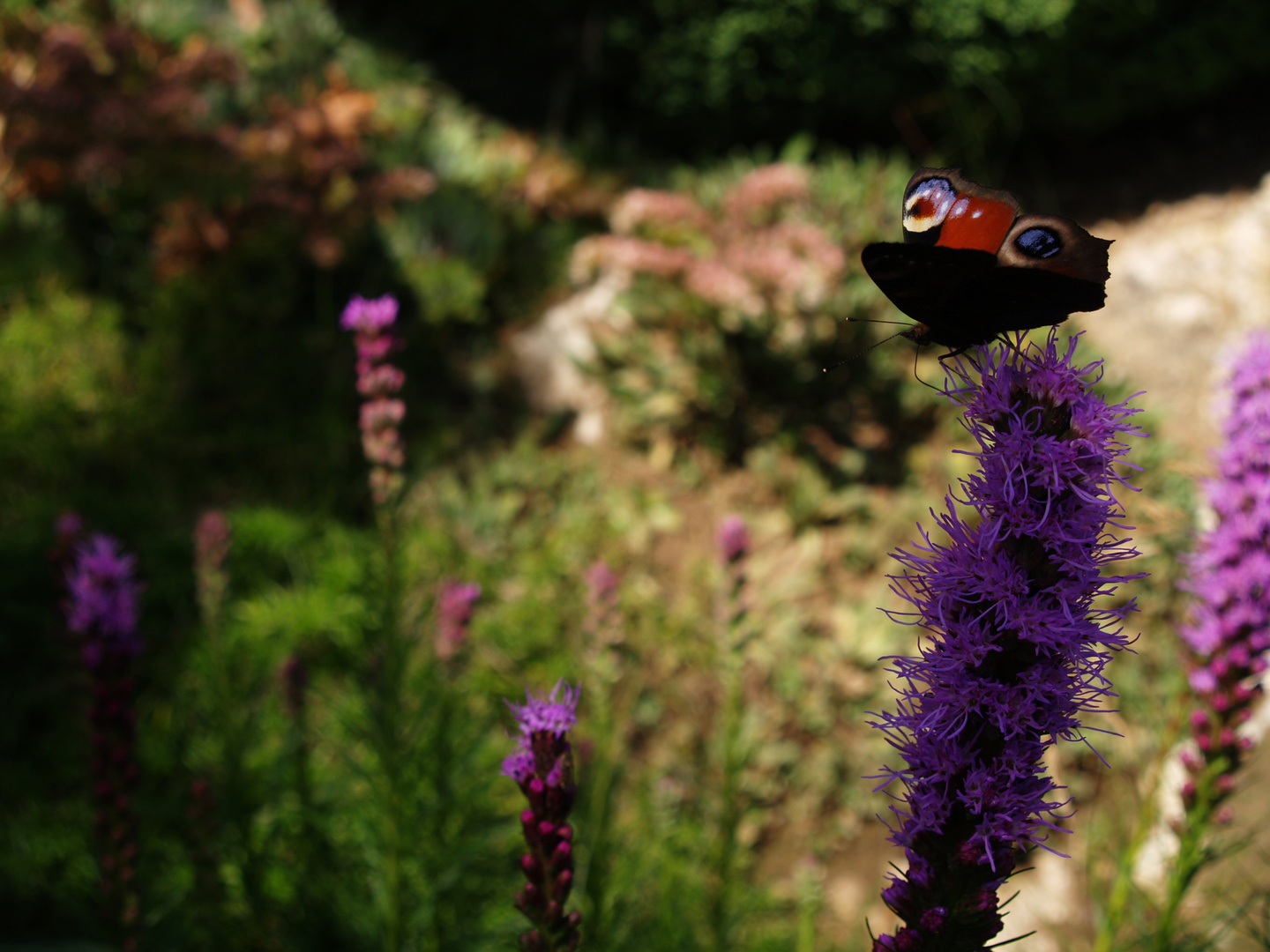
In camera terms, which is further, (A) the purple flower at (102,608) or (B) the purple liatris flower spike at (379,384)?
(B) the purple liatris flower spike at (379,384)

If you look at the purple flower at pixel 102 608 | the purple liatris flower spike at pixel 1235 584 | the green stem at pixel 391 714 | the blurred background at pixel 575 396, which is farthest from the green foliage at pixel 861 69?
the purple flower at pixel 102 608

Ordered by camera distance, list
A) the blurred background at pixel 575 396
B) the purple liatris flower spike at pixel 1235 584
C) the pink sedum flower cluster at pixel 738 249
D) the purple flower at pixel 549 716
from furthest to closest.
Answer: the pink sedum flower cluster at pixel 738 249, the blurred background at pixel 575 396, the purple liatris flower spike at pixel 1235 584, the purple flower at pixel 549 716

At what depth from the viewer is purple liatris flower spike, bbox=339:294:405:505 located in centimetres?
204

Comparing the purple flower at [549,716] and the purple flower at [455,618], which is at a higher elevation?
the purple flower at [455,618]

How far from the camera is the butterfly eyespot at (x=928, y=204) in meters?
1.22

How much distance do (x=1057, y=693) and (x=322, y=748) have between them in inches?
117

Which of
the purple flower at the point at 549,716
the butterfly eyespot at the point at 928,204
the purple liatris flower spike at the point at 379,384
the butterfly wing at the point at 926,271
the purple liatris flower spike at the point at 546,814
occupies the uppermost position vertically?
the purple liatris flower spike at the point at 379,384

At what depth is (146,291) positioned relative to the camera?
515 cm

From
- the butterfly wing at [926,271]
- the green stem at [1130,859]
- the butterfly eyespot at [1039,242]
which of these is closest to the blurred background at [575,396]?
the green stem at [1130,859]

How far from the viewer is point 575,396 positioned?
5.38m

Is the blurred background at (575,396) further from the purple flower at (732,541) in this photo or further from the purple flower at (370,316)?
the purple flower at (370,316)

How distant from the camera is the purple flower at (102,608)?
1.88m

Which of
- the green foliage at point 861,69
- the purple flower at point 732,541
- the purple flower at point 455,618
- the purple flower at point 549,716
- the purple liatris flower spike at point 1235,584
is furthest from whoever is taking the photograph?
the green foliage at point 861,69

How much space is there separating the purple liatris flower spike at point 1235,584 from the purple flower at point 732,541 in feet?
2.99
